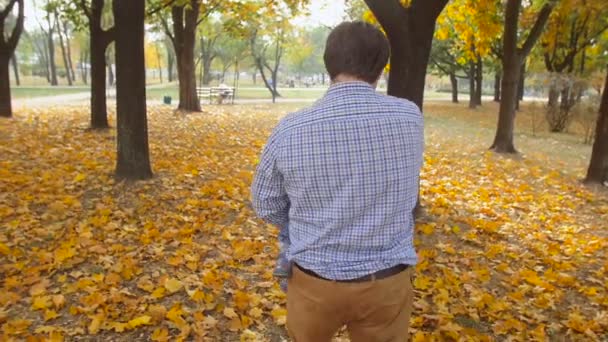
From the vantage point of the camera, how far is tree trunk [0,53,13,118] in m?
12.2

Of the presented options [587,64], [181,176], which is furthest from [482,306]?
[587,64]

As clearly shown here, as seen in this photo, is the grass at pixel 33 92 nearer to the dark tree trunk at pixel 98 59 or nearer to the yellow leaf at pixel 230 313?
the dark tree trunk at pixel 98 59

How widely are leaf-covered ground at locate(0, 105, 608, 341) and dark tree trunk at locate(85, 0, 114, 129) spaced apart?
2.52m

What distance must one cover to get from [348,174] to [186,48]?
1600cm

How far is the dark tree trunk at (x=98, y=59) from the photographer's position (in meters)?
9.92

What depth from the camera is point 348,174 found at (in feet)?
4.89

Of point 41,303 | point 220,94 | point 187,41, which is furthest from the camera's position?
point 220,94

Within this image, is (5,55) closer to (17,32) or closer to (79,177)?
(17,32)

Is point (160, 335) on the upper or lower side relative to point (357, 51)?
lower

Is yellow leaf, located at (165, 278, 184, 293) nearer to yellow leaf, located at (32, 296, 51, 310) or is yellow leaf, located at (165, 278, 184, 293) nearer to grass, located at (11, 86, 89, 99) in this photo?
yellow leaf, located at (32, 296, 51, 310)

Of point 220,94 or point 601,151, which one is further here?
point 220,94

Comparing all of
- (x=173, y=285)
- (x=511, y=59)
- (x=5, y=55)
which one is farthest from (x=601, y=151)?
(x=5, y=55)

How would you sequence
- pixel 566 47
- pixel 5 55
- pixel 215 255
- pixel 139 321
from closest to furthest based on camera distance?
pixel 139 321 → pixel 215 255 → pixel 5 55 → pixel 566 47

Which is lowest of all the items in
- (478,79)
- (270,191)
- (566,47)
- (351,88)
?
(270,191)
